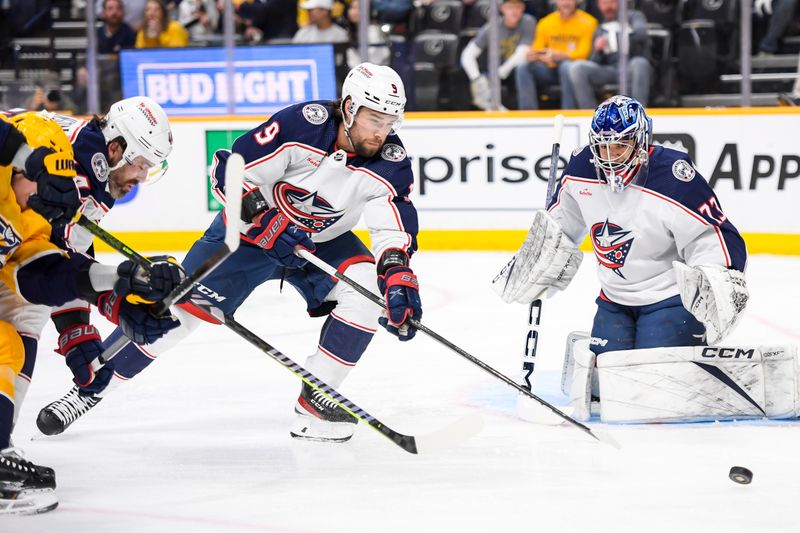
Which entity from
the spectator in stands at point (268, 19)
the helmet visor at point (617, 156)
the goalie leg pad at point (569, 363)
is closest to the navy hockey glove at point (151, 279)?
the helmet visor at point (617, 156)

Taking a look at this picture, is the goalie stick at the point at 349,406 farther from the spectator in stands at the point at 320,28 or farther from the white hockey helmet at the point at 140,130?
the spectator in stands at the point at 320,28

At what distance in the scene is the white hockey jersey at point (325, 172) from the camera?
10.6 ft

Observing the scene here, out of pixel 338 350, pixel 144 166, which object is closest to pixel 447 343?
pixel 338 350

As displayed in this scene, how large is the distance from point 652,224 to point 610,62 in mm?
3554

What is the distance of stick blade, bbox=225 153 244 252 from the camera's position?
2406mm

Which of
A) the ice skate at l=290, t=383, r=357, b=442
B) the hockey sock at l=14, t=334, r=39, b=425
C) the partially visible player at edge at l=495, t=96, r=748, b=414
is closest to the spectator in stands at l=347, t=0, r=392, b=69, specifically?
the partially visible player at edge at l=495, t=96, r=748, b=414

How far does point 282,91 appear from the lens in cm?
702

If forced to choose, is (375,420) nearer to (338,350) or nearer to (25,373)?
(338,350)

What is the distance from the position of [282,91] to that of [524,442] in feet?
14.2

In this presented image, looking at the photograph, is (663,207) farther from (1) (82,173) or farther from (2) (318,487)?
(1) (82,173)

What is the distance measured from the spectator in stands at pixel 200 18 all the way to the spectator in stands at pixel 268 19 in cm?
19

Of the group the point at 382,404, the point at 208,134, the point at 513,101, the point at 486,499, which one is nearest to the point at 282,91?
the point at 208,134

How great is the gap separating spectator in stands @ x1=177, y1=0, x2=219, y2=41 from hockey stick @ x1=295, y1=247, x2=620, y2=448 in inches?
167

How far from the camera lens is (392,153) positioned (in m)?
3.26
